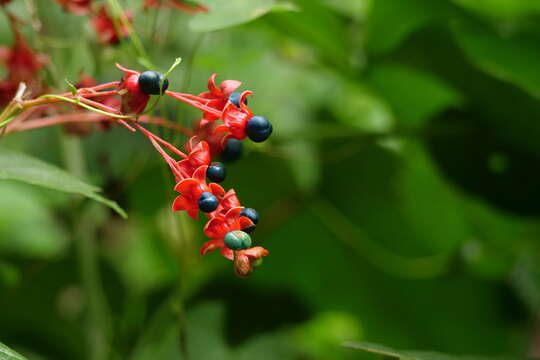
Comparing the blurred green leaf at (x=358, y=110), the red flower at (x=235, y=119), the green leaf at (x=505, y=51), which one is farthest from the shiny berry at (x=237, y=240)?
the blurred green leaf at (x=358, y=110)

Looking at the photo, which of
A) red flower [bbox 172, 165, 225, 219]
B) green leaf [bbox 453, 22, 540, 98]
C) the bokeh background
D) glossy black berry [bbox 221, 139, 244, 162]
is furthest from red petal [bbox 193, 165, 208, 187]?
green leaf [bbox 453, 22, 540, 98]

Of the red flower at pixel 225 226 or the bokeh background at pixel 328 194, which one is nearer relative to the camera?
the red flower at pixel 225 226

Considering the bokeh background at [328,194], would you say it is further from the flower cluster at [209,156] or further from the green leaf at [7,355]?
the green leaf at [7,355]

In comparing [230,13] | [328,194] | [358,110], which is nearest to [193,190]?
[230,13]

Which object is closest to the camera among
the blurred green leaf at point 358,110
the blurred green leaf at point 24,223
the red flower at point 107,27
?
the red flower at point 107,27

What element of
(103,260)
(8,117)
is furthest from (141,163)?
(8,117)

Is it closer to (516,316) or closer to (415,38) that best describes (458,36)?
(415,38)

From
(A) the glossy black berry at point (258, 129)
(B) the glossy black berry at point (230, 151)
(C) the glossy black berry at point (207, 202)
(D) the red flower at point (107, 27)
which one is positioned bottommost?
(C) the glossy black berry at point (207, 202)
